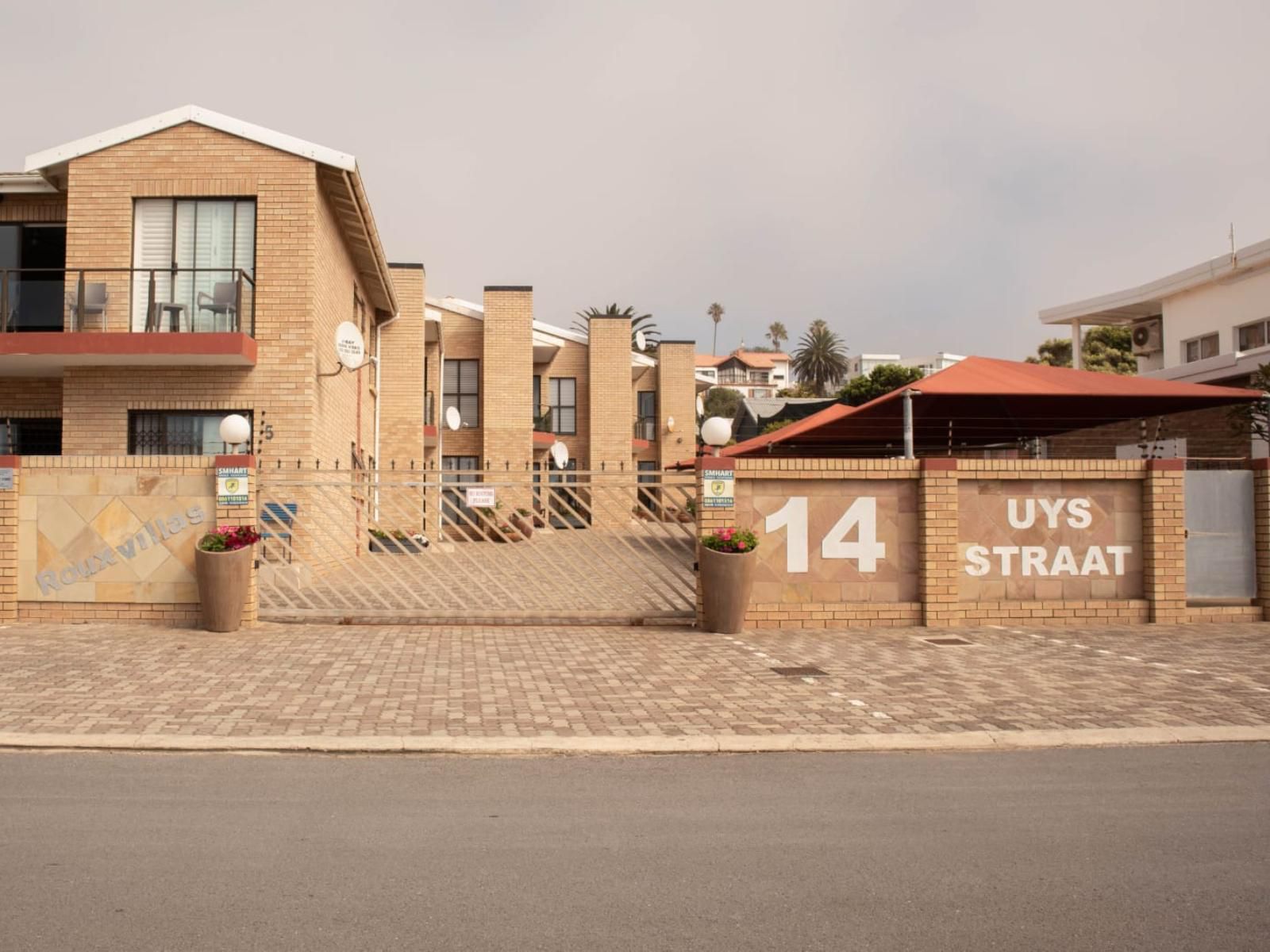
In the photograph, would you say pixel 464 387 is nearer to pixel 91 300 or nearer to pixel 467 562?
pixel 467 562

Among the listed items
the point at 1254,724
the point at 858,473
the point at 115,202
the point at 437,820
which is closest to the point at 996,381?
the point at 858,473

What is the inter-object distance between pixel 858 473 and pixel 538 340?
24.2 meters

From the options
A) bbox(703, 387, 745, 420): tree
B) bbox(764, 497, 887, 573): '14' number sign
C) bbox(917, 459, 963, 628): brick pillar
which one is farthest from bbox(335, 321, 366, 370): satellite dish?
bbox(703, 387, 745, 420): tree

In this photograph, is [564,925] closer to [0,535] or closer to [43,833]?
[43,833]

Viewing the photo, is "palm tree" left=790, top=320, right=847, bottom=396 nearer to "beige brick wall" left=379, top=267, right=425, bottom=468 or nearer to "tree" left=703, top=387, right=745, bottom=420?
"tree" left=703, top=387, right=745, bottom=420

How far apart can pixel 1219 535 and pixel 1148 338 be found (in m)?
19.8

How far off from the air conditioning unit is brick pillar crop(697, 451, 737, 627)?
76.0 ft

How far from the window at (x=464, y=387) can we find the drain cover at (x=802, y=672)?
26.2 metres

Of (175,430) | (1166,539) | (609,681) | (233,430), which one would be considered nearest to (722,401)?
(175,430)

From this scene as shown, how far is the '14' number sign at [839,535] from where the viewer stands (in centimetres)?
1177

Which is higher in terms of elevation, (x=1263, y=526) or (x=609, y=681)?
(x=1263, y=526)

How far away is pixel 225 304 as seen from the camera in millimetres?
16000

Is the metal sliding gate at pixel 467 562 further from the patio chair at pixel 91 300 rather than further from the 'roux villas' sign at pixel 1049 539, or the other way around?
the patio chair at pixel 91 300

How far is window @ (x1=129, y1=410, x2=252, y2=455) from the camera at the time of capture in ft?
Result: 53.4
